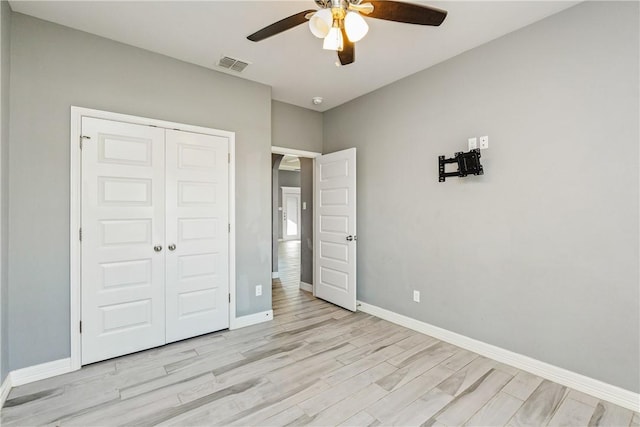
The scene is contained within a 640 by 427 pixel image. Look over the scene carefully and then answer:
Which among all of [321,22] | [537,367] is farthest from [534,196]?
[321,22]

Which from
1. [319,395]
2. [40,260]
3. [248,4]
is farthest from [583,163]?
[40,260]

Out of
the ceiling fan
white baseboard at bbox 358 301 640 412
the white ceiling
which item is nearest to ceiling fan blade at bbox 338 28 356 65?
the ceiling fan

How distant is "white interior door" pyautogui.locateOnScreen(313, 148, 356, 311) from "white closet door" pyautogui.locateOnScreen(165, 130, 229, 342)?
1.44 meters

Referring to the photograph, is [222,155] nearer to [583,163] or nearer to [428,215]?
[428,215]

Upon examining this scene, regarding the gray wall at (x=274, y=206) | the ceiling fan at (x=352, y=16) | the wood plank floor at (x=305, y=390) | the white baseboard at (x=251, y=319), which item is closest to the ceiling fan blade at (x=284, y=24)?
the ceiling fan at (x=352, y=16)

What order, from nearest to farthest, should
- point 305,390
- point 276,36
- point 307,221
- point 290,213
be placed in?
point 305,390, point 276,36, point 307,221, point 290,213

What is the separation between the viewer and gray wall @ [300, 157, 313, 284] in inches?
190

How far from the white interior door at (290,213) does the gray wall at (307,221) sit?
265 inches

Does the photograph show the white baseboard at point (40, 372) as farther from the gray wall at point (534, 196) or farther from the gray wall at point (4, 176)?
the gray wall at point (534, 196)

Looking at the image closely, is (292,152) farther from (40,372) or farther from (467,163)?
(40,372)

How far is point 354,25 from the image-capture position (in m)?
1.64

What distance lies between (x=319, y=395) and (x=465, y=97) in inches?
112

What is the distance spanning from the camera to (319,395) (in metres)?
2.09

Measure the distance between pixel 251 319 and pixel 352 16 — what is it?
303 centimetres
